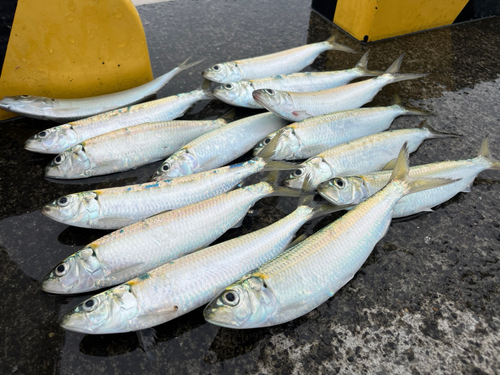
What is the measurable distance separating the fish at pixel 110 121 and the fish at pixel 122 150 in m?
0.21

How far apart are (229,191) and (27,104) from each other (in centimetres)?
213

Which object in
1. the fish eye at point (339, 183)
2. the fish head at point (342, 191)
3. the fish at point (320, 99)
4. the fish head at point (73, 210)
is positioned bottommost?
the fish head at point (73, 210)

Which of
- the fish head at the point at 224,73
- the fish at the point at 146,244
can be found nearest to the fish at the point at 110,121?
the fish head at the point at 224,73

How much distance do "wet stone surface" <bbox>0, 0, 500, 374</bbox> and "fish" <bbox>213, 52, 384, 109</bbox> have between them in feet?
0.87

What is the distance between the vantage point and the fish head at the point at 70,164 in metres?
2.75

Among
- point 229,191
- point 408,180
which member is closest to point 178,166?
point 229,191

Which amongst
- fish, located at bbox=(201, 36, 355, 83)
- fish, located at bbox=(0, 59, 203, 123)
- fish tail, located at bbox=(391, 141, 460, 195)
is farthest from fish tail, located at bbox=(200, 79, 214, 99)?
fish tail, located at bbox=(391, 141, 460, 195)

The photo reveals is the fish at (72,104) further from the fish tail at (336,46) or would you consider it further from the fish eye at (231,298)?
the fish eye at (231,298)

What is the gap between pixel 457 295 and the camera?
2131 mm

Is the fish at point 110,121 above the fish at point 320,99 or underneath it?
underneath

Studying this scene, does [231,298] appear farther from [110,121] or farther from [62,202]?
[110,121]

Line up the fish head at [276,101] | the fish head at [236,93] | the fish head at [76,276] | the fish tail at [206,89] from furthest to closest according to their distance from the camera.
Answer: the fish tail at [206,89]
the fish head at [236,93]
the fish head at [276,101]
the fish head at [76,276]

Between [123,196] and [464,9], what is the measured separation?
5642 mm

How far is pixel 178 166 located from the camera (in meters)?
2.75
